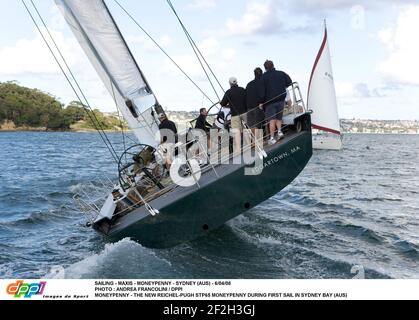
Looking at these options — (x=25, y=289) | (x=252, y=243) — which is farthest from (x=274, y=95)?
(x=25, y=289)

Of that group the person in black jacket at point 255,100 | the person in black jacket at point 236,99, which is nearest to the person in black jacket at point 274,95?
the person in black jacket at point 255,100

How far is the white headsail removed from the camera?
19.8 m

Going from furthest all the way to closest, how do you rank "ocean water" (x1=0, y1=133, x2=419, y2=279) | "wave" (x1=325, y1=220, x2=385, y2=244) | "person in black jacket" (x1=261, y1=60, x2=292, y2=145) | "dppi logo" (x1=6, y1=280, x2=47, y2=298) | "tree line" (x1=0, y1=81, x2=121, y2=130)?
"tree line" (x1=0, y1=81, x2=121, y2=130) < "wave" (x1=325, y1=220, x2=385, y2=244) < "person in black jacket" (x1=261, y1=60, x2=292, y2=145) < "ocean water" (x1=0, y1=133, x2=419, y2=279) < "dppi logo" (x1=6, y1=280, x2=47, y2=298)

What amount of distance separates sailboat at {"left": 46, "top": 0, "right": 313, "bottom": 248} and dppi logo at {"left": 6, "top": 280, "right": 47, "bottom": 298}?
343 centimetres

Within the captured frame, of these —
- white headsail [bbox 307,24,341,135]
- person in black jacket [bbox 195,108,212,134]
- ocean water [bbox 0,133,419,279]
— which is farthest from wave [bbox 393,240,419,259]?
white headsail [bbox 307,24,341,135]

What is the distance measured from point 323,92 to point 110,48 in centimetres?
1107

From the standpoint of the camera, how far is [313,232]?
41.3 feet

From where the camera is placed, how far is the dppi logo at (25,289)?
5.24m

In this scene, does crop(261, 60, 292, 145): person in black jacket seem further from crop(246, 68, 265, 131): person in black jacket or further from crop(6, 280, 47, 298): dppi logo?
crop(6, 280, 47, 298): dppi logo

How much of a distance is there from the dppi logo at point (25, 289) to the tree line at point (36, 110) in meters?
96.9

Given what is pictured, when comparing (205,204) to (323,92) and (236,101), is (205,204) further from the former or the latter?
(323,92)

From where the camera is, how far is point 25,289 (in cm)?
533

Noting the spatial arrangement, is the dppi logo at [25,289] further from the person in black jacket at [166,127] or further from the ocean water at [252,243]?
the person in black jacket at [166,127]
